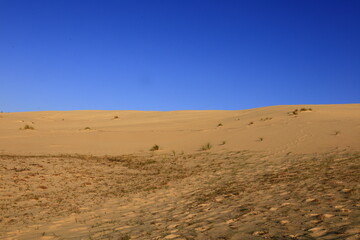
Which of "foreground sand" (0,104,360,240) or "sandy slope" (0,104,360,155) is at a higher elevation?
"sandy slope" (0,104,360,155)

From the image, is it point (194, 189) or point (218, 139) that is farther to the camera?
point (218, 139)

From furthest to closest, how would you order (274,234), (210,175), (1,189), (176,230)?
(210,175) < (1,189) < (176,230) < (274,234)

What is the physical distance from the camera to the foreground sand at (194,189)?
4648 millimetres

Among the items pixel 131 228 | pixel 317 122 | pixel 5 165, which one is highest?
pixel 317 122

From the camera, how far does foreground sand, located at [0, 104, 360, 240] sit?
4.65 metres

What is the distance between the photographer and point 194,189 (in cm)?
781

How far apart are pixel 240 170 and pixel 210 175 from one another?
3.23 ft

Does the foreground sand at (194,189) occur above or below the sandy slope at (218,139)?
below

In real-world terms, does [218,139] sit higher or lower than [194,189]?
higher

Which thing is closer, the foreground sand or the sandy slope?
the foreground sand

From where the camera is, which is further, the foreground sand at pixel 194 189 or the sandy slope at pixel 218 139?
the sandy slope at pixel 218 139

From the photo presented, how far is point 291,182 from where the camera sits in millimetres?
7125

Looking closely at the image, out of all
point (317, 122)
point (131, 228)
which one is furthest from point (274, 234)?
point (317, 122)

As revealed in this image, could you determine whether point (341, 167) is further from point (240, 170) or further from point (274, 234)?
point (274, 234)
